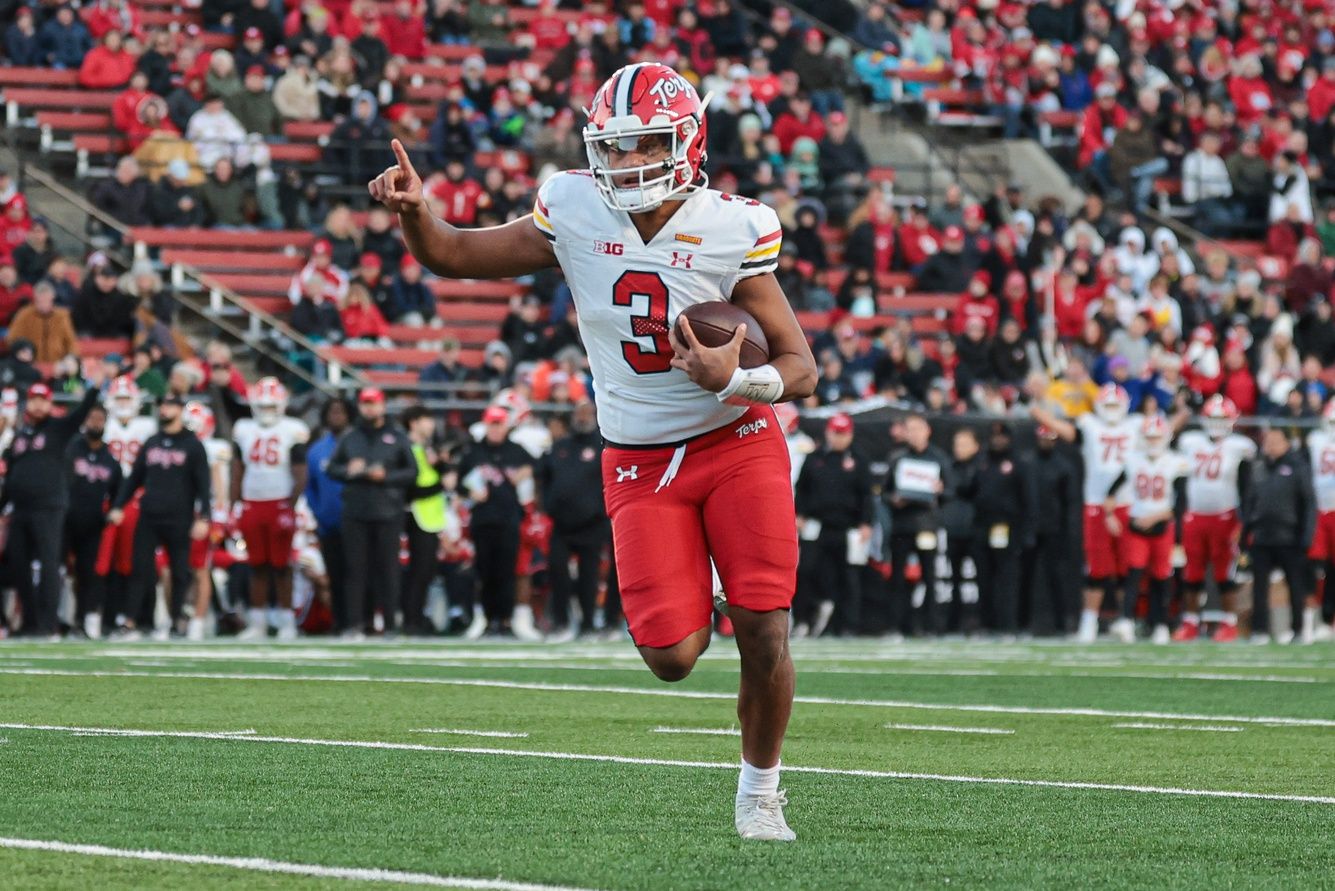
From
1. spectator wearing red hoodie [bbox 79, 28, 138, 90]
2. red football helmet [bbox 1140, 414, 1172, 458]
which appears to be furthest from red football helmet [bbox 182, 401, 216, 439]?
red football helmet [bbox 1140, 414, 1172, 458]

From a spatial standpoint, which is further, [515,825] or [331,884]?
[515,825]

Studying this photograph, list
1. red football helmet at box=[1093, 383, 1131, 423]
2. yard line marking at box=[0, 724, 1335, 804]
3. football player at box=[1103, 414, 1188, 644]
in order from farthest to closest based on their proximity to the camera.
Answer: red football helmet at box=[1093, 383, 1131, 423], football player at box=[1103, 414, 1188, 644], yard line marking at box=[0, 724, 1335, 804]

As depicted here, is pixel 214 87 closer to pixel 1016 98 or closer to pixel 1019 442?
pixel 1019 442

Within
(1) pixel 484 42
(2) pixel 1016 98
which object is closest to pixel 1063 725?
(1) pixel 484 42

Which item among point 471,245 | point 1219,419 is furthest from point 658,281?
point 1219,419

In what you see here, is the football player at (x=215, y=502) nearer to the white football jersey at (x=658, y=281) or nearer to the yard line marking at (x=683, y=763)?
the yard line marking at (x=683, y=763)

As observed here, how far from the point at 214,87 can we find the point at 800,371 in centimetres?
1566

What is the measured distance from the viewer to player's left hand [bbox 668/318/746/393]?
5.09 metres

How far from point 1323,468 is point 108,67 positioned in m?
10.4

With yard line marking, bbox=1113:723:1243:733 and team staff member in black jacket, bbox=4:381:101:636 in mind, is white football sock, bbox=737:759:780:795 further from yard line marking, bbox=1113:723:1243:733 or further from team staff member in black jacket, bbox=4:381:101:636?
team staff member in black jacket, bbox=4:381:101:636

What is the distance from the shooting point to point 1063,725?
837 cm

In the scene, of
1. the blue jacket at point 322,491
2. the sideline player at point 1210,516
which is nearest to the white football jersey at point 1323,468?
the sideline player at point 1210,516

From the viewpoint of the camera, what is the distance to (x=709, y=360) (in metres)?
5.09

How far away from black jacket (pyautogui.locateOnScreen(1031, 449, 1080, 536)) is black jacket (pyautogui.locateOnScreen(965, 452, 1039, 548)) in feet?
0.17
